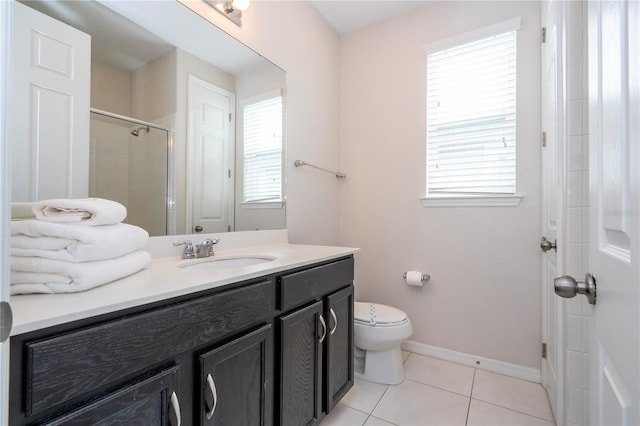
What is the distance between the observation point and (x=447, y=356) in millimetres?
2068

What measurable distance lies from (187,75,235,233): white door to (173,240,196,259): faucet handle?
9 centimetres

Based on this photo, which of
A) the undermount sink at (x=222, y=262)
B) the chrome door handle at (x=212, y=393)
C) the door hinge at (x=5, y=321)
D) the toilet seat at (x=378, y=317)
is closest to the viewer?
the door hinge at (x=5, y=321)

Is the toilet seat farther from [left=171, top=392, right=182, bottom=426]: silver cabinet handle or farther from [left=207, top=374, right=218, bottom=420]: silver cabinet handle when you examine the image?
[left=171, top=392, right=182, bottom=426]: silver cabinet handle

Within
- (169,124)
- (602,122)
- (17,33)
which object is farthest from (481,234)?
(17,33)

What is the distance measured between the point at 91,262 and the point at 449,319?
83.4 inches

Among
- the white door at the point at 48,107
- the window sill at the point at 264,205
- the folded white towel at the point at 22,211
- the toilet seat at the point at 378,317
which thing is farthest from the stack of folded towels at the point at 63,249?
the toilet seat at the point at 378,317

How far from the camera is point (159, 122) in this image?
3.97ft

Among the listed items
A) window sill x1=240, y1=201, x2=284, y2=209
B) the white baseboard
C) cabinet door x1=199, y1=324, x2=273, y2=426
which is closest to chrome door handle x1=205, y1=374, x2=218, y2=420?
cabinet door x1=199, y1=324, x2=273, y2=426

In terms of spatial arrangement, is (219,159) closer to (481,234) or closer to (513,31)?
(481,234)

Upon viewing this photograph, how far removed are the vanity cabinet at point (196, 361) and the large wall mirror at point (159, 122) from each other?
0.58 meters

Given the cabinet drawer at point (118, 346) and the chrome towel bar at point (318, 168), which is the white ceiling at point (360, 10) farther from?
the cabinet drawer at point (118, 346)

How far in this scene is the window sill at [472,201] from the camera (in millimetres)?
1866

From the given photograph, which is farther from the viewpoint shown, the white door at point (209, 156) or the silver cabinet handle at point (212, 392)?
the white door at point (209, 156)

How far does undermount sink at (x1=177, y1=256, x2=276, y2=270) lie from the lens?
1191 millimetres
